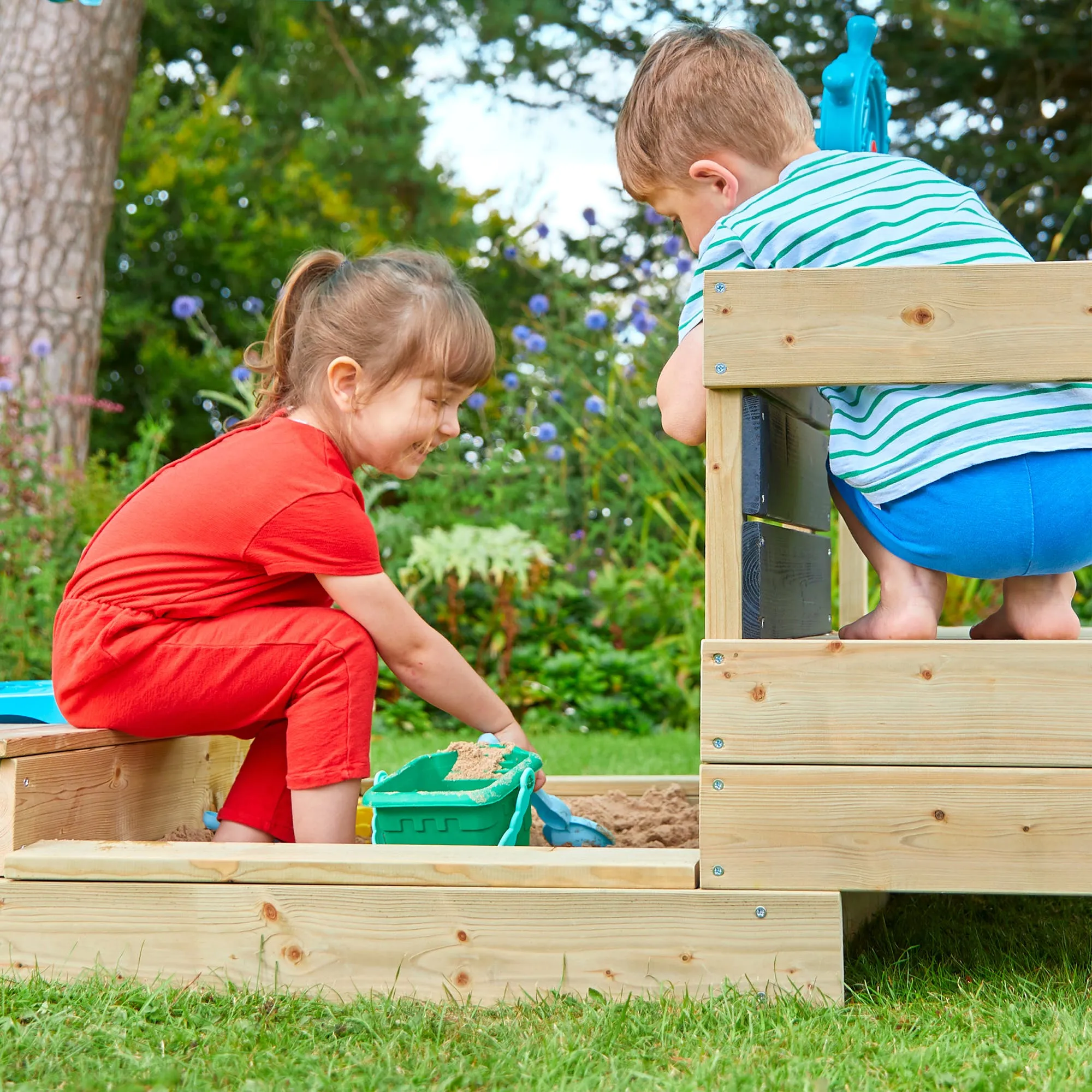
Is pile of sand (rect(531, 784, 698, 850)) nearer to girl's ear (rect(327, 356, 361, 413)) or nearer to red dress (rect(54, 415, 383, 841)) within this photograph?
red dress (rect(54, 415, 383, 841))

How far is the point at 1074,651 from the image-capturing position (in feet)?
5.75

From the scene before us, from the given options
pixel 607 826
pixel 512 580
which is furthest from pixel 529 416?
pixel 607 826

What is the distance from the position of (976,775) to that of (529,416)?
4461 millimetres

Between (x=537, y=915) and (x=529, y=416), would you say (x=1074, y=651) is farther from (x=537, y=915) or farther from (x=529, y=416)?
(x=529, y=416)

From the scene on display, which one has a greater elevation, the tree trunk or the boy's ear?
the tree trunk

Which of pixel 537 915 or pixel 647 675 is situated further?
pixel 647 675

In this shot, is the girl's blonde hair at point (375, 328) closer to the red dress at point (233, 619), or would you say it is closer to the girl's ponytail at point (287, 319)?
the girl's ponytail at point (287, 319)

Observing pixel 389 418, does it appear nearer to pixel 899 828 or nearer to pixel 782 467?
pixel 782 467

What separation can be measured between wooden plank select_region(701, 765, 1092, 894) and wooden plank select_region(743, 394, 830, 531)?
1.39 feet

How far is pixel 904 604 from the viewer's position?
2.00 meters

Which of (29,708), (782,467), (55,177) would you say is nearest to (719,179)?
(782,467)

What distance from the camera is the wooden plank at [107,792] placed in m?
2.02

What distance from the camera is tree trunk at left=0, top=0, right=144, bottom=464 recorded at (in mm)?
5895

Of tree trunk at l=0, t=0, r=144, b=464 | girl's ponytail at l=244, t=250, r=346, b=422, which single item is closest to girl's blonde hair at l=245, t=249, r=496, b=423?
girl's ponytail at l=244, t=250, r=346, b=422
